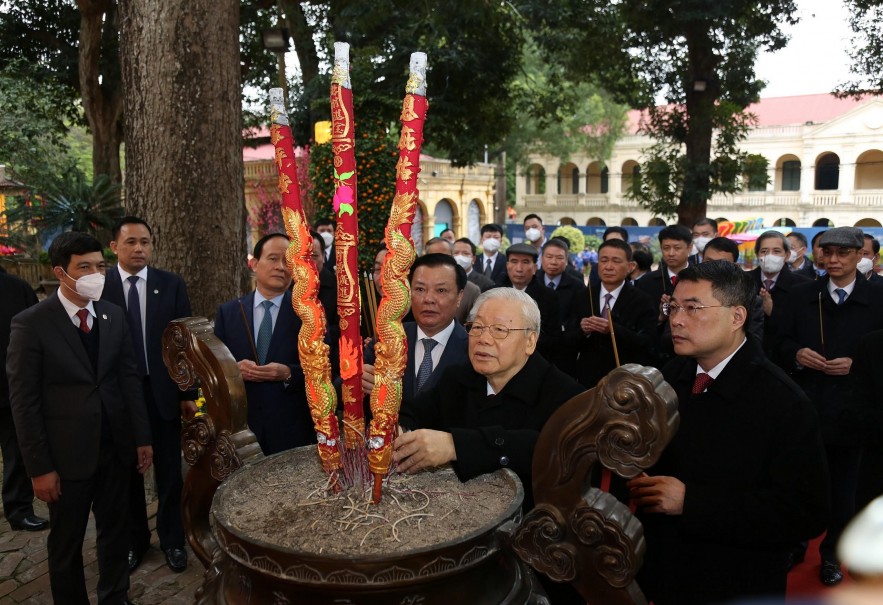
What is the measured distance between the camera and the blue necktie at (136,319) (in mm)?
3646

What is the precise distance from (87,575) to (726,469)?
334 centimetres

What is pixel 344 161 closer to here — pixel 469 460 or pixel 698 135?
pixel 469 460

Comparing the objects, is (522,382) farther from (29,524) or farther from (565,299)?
(29,524)

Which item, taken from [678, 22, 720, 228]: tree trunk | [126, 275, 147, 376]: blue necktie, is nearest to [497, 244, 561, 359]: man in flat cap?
[126, 275, 147, 376]: blue necktie

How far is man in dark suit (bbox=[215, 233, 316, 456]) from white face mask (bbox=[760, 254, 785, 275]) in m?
3.58

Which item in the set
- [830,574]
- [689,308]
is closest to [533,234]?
[830,574]

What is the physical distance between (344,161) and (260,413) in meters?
2.03

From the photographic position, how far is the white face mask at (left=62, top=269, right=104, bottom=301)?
290 cm

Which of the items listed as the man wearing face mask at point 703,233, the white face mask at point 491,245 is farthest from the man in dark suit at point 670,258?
the white face mask at point 491,245

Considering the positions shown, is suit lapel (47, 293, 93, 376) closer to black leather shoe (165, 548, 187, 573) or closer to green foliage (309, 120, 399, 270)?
black leather shoe (165, 548, 187, 573)

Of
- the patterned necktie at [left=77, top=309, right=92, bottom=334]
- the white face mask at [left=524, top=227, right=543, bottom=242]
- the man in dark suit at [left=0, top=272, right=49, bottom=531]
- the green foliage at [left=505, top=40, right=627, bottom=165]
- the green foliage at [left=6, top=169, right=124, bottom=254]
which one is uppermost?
the green foliage at [left=505, top=40, right=627, bottom=165]

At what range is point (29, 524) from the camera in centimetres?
422

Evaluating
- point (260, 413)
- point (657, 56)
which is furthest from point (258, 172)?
point (260, 413)

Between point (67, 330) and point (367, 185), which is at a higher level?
point (367, 185)
